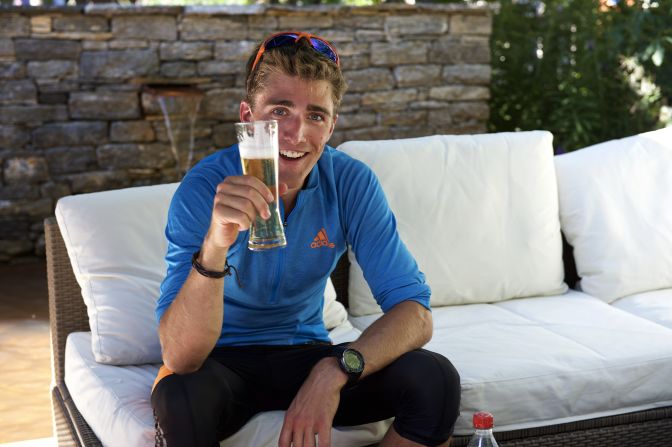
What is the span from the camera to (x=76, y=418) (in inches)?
82.3

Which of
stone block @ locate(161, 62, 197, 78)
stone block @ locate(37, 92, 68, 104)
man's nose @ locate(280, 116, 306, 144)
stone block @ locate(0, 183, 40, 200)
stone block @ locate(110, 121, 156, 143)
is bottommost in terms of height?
stone block @ locate(0, 183, 40, 200)

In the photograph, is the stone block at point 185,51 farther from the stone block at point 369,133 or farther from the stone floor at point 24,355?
the stone floor at point 24,355

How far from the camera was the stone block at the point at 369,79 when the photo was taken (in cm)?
556

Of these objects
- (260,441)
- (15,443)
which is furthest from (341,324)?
(15,443)

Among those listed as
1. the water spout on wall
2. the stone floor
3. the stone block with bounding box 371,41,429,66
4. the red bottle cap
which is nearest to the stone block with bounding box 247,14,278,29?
the water spout on wall

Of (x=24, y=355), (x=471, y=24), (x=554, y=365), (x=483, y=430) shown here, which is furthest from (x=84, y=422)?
(x=471, y=24)

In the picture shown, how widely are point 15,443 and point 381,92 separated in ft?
11.2

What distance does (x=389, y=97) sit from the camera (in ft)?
18.5

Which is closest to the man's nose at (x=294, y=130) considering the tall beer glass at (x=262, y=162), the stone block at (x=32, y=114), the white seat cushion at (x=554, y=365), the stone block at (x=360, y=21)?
the tall beer glass at (x=262, y=162)

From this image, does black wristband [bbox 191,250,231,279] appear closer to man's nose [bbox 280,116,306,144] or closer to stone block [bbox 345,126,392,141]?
man's nose [bbox 280,116,306,144]

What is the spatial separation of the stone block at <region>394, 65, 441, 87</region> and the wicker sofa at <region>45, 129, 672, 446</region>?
109 inches

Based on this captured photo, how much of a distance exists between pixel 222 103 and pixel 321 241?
141 inches

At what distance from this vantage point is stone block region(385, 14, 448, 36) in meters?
5.59

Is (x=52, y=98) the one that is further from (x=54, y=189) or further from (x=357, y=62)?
(x=357, y=62)
